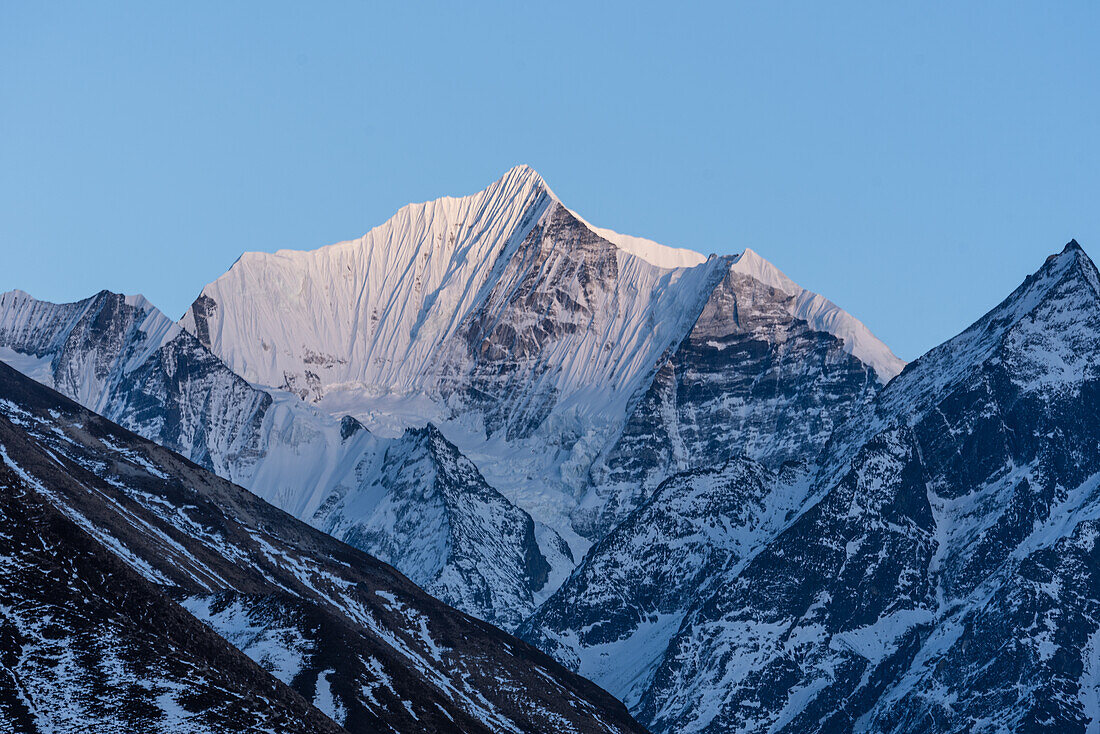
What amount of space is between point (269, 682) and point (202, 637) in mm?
6981

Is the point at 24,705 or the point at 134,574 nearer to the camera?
the point at 24,705

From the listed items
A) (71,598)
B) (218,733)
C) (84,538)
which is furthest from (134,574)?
(218,733)

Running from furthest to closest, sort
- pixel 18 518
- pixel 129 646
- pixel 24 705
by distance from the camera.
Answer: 1. pixel 18 518
2. pixel 129 646
3. pixel 24 705

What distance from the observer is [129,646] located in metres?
162

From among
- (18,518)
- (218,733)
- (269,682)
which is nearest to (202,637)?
(269,682)

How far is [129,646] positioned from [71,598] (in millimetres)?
7632

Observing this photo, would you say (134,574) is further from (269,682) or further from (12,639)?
(12,639)

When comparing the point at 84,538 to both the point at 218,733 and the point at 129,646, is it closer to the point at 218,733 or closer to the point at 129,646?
the point at 129,646

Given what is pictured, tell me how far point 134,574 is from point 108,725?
117 feet

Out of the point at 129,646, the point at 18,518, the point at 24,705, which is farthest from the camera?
the point at 18,518

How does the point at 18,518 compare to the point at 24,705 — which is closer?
the point at 24,705

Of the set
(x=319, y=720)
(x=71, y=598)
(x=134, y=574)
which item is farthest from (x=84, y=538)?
(x=319, y=720)

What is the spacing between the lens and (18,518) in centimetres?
17488

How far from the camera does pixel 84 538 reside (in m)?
183
